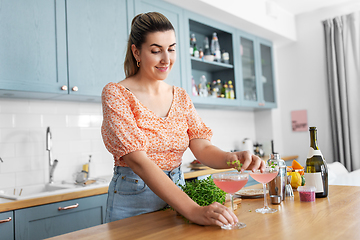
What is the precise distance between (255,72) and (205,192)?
3148mm

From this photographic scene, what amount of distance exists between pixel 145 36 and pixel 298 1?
10.7ft

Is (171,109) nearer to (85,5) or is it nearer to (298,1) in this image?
(85,5)

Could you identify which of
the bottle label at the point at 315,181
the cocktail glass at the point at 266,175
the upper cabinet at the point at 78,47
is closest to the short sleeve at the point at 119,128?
the cocktail glass at the point at 266,175

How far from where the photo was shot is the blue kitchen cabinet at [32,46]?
2043 millimetres

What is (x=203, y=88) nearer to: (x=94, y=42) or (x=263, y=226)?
(x=94, y=42)

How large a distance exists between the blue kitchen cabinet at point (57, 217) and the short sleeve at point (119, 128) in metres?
0.88

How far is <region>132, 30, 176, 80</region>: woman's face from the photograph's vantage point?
4.63 ft

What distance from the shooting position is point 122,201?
1.33m

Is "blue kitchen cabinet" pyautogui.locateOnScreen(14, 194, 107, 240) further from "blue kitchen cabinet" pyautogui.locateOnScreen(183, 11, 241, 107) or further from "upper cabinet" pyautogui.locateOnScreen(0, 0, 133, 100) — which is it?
"blue kitchen cabinet" pyautogui.locateOnScreen(183, 11, 241, 107)

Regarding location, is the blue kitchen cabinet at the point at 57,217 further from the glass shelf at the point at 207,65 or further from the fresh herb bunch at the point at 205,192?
the glass shelf at the point at 207,65

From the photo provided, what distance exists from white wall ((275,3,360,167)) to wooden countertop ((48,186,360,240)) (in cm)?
321

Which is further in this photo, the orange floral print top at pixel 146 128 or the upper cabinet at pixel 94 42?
the upper cabinet at pixel 94 42

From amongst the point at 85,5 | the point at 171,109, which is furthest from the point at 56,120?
the point at 171,109

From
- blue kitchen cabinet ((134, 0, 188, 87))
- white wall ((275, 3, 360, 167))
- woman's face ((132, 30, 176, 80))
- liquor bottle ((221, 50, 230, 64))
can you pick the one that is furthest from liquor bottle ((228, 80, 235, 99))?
woman's face ((132, 30, 176, 80))
